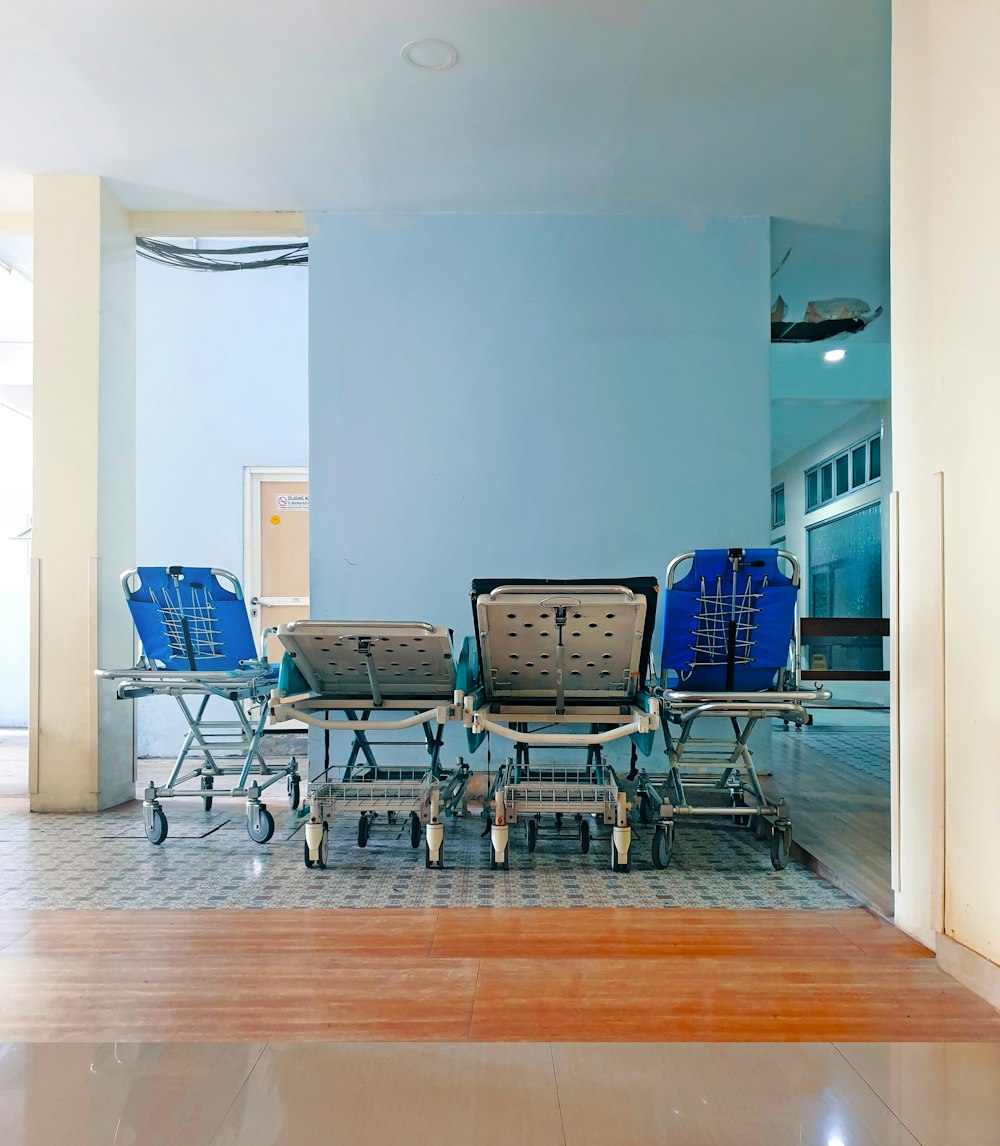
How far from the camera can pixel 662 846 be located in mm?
3504

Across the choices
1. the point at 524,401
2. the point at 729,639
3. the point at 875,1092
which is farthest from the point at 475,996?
the point at 524,401

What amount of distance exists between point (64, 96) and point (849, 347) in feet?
18.5

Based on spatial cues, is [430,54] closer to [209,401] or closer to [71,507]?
[71,507]

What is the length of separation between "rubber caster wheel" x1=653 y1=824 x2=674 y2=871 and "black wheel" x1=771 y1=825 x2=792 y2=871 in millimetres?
410

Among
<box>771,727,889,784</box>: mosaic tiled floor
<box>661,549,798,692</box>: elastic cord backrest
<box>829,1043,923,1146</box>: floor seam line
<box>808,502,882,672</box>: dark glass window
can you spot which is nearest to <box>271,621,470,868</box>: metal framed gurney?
<box>661,549,798,692</box>: elastic cord backrest

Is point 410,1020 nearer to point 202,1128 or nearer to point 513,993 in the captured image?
point 513,993

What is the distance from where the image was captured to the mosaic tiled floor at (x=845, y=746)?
6016 millimetres

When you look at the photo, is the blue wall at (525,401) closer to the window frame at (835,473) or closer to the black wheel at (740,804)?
the black wheel at (740,804)

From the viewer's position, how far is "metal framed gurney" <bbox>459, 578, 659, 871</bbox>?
331cm

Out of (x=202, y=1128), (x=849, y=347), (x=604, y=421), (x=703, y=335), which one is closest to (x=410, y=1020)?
(x=202, y=1128)

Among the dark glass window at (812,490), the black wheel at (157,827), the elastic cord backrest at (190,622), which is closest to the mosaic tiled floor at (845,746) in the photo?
the dark glass window at (812,490)

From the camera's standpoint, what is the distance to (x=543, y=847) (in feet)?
12.6

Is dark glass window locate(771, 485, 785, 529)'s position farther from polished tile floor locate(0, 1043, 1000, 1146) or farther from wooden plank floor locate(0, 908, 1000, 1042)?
polished tile floor locate(0, 1043, 1000, 1146)

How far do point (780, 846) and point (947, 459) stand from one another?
1.75 meters
